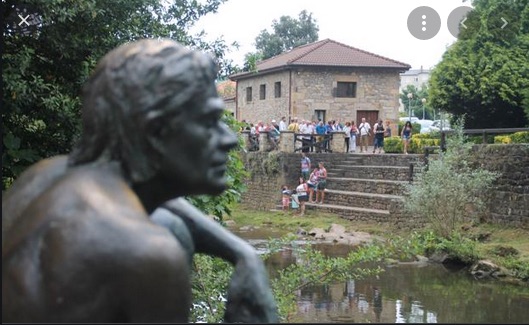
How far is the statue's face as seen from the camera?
187 cm

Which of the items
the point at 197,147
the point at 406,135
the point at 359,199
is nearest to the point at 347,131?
the point at 406,135

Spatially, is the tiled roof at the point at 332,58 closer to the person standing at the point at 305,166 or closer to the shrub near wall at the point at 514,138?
the person standing at the point at 305,166

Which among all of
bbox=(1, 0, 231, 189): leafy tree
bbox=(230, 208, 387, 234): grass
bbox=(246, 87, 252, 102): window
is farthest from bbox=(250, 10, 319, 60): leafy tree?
bbox=(1, 0, 231, 189): leafy tree

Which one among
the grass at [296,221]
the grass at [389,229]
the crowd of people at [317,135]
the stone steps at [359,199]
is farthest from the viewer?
the crowd of people at [317,135]

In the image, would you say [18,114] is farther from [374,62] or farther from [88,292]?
[374,62]

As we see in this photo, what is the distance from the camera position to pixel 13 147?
19.7 ft

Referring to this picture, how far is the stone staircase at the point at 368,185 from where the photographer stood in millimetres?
25344

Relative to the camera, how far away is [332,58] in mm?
43375

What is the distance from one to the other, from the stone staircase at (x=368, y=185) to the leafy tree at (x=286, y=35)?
39.3 meters

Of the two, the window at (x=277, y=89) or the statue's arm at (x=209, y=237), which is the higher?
the window at (x=277, y=89)

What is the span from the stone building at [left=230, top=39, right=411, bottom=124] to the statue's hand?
131 ft

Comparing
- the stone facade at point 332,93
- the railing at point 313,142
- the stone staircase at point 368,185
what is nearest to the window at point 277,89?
the stone facade at point 332,93

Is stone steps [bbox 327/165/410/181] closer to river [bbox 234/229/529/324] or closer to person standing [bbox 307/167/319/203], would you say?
person standing [bbox 307/167/319/203]

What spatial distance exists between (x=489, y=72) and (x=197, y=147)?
28.2 meters
